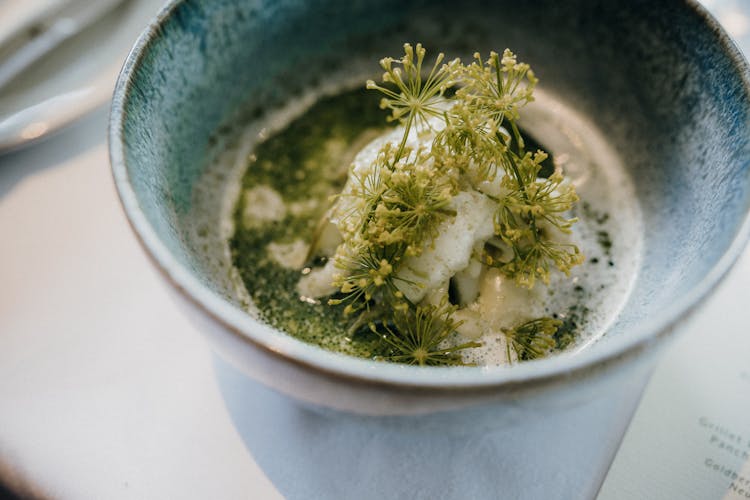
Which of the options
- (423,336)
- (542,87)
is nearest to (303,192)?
(423,336)

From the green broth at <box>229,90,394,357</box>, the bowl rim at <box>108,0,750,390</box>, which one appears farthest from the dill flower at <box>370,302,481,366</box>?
the bowl rim at <box>108,0,750,390</box>

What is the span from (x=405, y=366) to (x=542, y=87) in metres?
0.76

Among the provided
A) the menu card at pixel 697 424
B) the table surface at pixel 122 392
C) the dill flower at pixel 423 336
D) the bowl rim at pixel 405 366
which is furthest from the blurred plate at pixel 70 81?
the menu card at pixel 697 424

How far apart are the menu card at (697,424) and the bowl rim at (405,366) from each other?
0.27 ft

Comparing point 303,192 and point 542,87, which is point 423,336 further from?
point 542,87

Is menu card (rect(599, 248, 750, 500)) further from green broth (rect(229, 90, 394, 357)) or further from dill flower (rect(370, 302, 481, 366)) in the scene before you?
green broth (rect(229, 90, 394, 357))

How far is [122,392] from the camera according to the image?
0.76m

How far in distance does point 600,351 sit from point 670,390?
305mm

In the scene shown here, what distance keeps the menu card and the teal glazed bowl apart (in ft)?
0.08

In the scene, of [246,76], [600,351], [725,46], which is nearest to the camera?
[600,351]

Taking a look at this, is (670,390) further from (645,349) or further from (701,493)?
(645,349)

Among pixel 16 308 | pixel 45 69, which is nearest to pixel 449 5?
pixel 45 69

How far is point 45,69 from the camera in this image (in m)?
1.02

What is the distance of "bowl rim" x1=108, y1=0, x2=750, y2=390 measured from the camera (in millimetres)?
477
